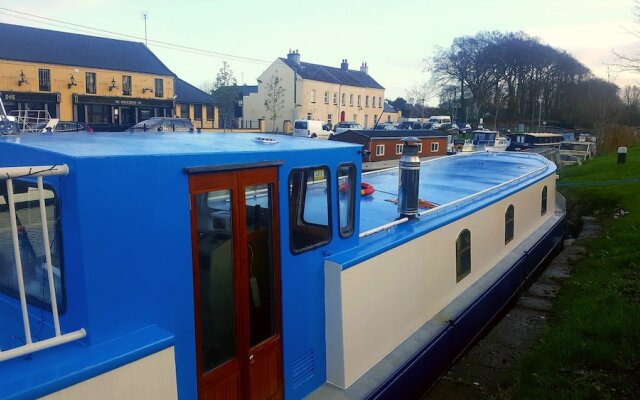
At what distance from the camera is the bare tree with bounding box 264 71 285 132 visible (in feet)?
193

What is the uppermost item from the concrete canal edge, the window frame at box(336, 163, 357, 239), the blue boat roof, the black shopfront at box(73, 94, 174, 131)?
the black shopfront at box(73, 94, 174, 131)

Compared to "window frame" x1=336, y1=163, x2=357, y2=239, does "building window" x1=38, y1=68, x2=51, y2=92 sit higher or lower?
higher

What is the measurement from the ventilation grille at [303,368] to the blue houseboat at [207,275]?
0.06 ft

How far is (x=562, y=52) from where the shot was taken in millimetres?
84750

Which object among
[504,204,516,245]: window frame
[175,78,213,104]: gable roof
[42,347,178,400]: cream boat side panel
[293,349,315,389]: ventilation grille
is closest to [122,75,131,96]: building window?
[175,78,213,104]: gable roof

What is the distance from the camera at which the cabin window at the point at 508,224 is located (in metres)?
8.64

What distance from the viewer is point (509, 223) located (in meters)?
8.88

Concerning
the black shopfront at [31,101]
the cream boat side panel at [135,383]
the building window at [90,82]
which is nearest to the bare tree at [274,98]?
the building window at [90,82]

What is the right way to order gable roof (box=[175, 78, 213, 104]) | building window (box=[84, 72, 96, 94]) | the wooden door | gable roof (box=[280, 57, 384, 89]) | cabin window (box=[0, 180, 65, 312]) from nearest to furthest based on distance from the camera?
1. cabin window (box=[0, 180, 65, 312])
2. the wooden door
3. building window (box=[84, 72, 96, 94])
4. gable roof (box=[175, 78, 213, 104])
5. gable roof (box=[280, 57, 384, 89])

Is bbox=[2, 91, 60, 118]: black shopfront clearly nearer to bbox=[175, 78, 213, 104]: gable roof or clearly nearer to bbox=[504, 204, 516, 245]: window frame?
bbox=[175, 78, 213, 104]: gable roof

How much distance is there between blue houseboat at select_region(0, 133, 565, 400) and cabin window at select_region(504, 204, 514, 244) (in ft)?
10.9

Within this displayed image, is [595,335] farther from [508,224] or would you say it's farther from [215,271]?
[215,271]

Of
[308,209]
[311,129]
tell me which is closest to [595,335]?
[308,209]

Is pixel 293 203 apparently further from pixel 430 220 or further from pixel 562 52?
pixel 562 52
